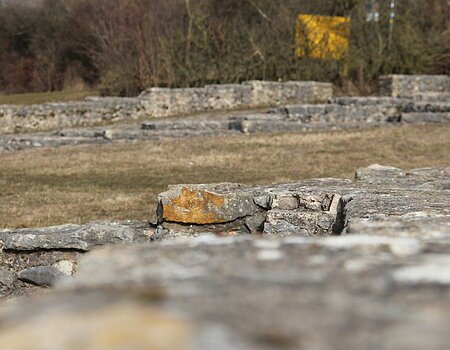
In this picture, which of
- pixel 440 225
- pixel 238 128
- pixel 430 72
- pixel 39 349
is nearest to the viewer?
pixel 39 349

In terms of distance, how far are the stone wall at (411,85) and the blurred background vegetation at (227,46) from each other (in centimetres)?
113

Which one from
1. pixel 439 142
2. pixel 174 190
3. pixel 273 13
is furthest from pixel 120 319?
pixel 273 13

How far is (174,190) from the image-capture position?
16.0 ft

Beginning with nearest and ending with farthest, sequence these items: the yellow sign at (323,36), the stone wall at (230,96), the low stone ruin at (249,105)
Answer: the low stone ruin at (249,105) < the stone wall at (230,96) < the yellow sign at (323,36)

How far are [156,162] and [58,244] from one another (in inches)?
255

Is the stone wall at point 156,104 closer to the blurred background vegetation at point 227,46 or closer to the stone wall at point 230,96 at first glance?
the stone wall at point 230,96

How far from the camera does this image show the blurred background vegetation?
73.3ft

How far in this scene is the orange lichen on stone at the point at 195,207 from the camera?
4.76 metres

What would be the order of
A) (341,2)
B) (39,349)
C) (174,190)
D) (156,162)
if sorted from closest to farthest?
(39,349), (174,190), (156,162), (341,2)

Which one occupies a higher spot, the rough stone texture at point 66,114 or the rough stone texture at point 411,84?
the rough stone texture at point 411,84

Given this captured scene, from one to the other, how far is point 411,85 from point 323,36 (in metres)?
3.91

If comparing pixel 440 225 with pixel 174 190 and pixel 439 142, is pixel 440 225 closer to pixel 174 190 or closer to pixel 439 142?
pixel 174 190

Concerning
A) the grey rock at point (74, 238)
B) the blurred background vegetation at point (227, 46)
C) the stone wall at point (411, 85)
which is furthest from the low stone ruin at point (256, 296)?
the blurred background vegetation at point (227, 46)

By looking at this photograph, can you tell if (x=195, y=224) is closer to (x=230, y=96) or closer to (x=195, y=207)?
(x=195, y=207)
